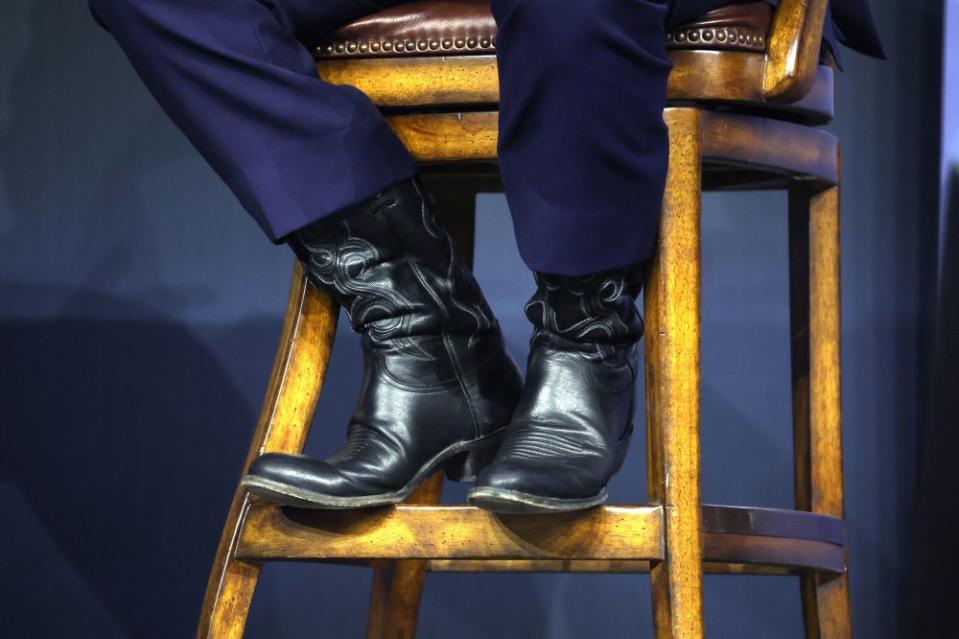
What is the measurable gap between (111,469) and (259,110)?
38.2 inches

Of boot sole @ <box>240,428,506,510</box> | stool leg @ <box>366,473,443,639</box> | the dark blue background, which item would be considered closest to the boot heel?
boot sole @ <box>240,428,506,510</box>

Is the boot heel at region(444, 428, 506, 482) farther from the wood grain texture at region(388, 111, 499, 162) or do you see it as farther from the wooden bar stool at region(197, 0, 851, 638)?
the wood grain texture at region(388, 111, 499, 162)

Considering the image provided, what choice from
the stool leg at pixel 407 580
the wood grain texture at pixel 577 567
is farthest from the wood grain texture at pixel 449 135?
the wood grain texture at pixel 577 567

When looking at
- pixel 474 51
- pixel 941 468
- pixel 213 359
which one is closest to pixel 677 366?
pixel 474 51

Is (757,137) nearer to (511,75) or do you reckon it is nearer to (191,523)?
(511,75)

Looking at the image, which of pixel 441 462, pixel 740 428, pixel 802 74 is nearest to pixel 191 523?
pixel 740 428

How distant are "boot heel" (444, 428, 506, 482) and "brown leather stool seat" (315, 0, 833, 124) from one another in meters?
0.26

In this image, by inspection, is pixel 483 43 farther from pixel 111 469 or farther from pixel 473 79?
pixel 111 469

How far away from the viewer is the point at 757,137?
0.97 m

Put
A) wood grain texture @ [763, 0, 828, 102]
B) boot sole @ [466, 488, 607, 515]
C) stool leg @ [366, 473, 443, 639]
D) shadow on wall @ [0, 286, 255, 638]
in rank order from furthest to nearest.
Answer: shadow on wall @ [0, 286, 255, 638], stool leg @ [366, 473, 443, 639], wood grain texture @ [763, 0, 828, 102], boot sole @ [466, 488, 607, 515]

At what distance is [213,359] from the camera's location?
1.75 m

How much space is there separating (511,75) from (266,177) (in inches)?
7.6

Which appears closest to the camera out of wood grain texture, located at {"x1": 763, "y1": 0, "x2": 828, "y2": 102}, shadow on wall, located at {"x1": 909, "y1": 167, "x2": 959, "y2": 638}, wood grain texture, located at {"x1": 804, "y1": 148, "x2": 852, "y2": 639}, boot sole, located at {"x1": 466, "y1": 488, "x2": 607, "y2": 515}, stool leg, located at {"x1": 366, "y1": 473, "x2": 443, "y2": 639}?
boot sole, located at {"x1": 466, "y1": 488, "x2": 607, "y2": 515}

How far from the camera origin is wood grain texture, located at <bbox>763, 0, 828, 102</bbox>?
36.1 inches
